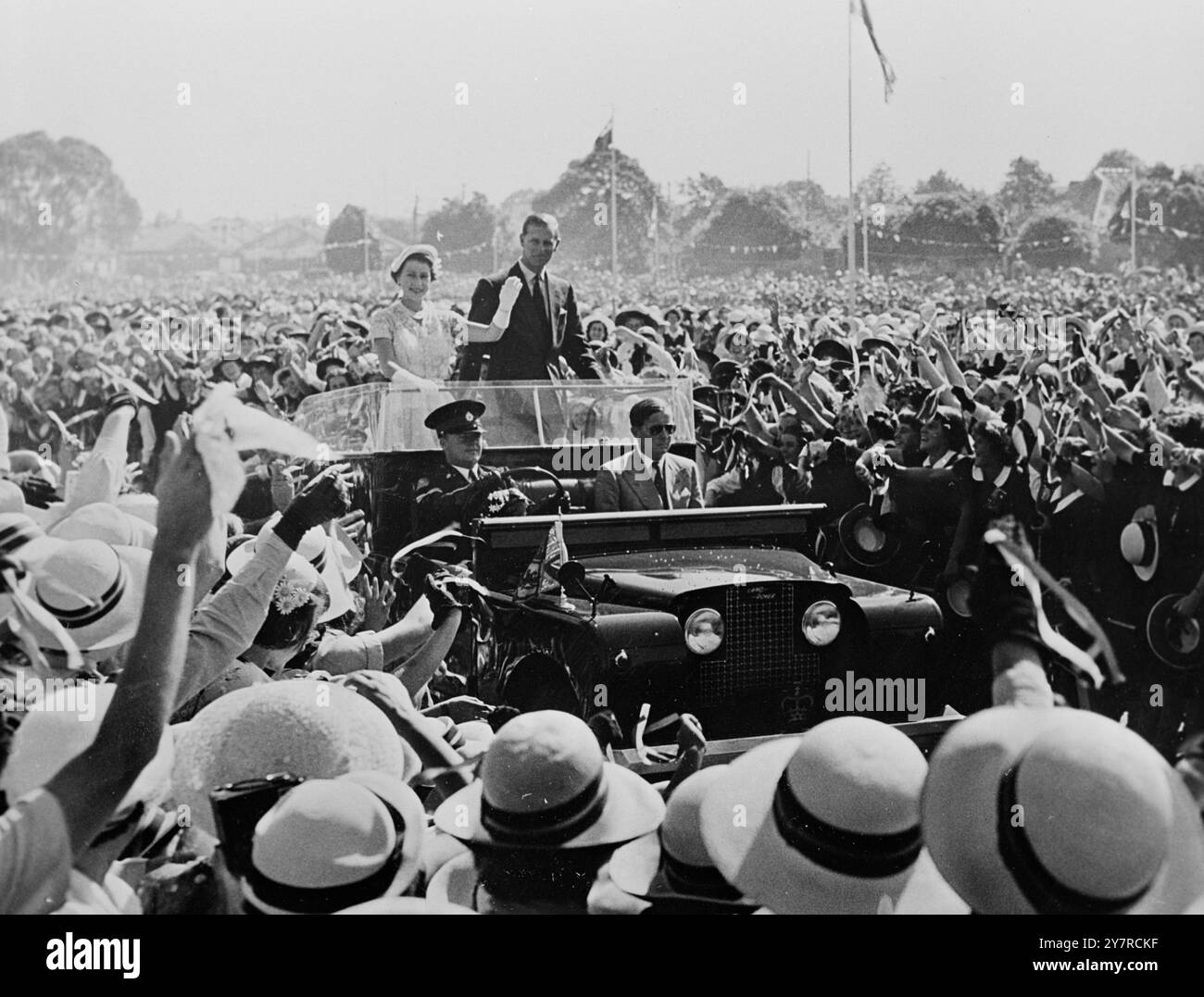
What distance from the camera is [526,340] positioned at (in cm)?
311

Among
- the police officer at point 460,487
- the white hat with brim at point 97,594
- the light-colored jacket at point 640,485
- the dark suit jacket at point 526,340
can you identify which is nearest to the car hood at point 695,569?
the light-colored jacket at point 640,485

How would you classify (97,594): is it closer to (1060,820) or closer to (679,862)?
(679,862)

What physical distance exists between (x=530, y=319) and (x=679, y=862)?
4.23 feet

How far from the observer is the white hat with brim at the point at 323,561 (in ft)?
9.58

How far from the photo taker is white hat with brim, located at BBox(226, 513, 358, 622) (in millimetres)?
2920

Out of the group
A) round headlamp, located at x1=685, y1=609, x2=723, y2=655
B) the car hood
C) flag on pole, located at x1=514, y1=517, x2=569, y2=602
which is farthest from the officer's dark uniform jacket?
round headlamp, located at x1=685, y1=609, x2=723, y2=655

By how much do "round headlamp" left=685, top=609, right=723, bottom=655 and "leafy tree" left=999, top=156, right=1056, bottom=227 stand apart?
1167 millimetres

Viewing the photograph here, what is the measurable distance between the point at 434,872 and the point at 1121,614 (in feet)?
5.38

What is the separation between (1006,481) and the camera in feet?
9.77

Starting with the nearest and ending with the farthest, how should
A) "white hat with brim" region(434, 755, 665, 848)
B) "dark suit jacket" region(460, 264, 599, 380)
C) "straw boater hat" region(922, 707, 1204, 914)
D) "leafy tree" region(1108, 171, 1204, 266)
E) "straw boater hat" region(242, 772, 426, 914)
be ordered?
1. "straw boater hat" region(922, 707, 1204, 914)
2. "straw boater hat" region(242, 772, 426, 914)
3. "white hat with brim" region(434, 755, 665, 848)
4. "leafy tree" region(1108, 171, 1204, 266)
5. "dark suit jacket" region(460, 264, 599, 380)

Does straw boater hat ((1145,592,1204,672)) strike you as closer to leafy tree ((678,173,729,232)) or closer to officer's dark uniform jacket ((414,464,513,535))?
leafy tree ((678,173,729,232))

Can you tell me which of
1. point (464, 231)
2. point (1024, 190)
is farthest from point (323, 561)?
point (1024, 190)

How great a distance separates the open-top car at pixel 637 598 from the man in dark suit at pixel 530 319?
0.23 feet
